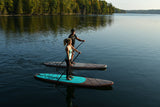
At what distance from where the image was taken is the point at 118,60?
16.5 metres

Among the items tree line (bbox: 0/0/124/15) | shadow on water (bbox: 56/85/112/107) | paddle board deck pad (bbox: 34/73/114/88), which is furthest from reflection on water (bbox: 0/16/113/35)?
tree line (bbox: 0/0/124/15)

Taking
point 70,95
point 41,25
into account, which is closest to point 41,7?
point 41,25

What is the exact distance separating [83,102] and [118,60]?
899cm

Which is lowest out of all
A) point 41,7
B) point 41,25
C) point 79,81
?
point 79,81

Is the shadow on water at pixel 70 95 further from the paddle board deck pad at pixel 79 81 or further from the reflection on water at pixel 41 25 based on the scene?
the reflection on water at pixel 41 25

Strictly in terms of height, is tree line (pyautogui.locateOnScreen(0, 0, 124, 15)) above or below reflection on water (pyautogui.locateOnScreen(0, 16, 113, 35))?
above

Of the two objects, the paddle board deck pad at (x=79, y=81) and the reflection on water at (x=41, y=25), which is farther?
the reflection on water at (x=41, y=25)

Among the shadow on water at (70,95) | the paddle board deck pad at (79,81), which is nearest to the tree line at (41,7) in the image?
the paddle board deck pad at (79,81)

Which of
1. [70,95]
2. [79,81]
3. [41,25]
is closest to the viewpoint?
[70,95]

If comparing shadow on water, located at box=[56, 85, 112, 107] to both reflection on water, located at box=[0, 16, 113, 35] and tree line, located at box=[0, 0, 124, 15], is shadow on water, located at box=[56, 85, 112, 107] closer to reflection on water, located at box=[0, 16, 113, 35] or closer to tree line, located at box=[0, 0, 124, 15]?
reflection on water, located at box=[0, 16, 113, 35]

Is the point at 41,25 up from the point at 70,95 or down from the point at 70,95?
up

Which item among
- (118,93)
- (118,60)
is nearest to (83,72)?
(118,93)

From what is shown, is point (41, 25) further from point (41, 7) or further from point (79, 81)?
point (41, 7)

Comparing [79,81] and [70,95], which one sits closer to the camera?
[70,95]
